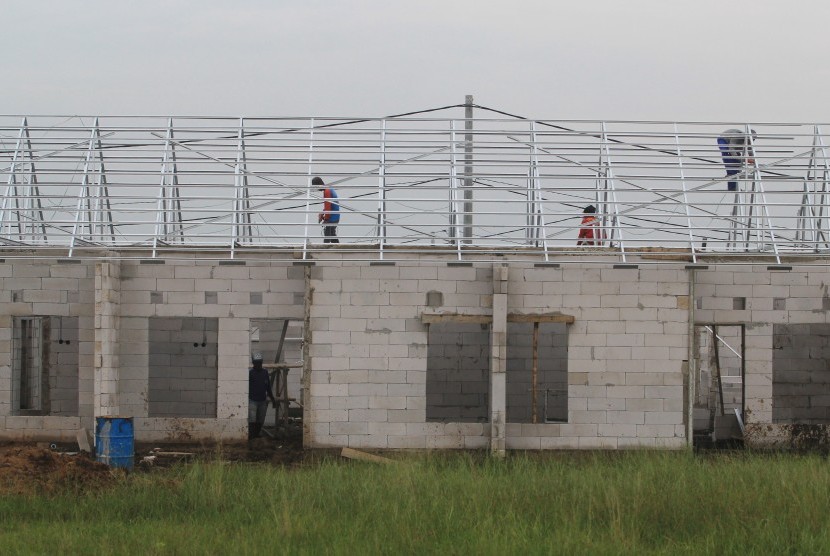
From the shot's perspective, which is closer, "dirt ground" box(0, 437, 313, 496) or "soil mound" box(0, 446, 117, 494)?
"soil mound" box(0, 446, 117, 494)

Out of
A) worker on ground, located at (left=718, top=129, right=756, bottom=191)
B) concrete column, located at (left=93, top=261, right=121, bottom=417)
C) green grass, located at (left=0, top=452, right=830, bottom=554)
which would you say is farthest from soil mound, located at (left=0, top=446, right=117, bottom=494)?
worker on ground, located at (left=718, top=129, right=756, bottom=191)

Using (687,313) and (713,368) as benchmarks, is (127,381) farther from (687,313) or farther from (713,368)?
(713,368)

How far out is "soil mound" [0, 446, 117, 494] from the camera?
1241cm

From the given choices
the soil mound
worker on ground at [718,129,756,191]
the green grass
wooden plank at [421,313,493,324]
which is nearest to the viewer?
the green grass

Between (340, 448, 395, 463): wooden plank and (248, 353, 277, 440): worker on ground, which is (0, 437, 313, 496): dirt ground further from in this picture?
(248, 353, 277, 440): worker on ground

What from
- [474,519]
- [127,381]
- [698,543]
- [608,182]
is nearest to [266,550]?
[474,519]

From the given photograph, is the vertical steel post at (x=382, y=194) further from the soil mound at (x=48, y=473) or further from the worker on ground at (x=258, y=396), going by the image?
the soil mound at (x=48, y=473)

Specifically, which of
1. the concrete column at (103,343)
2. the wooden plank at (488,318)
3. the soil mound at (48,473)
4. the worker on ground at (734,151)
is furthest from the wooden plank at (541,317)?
the soil mound at (48,473)

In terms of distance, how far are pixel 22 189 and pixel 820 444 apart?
13.4m

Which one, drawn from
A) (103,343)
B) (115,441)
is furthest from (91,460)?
(103,343)

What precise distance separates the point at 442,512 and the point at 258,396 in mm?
8056

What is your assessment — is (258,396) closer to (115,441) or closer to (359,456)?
(359,456)

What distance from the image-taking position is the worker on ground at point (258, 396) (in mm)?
18703

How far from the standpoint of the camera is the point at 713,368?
72.3 ft
